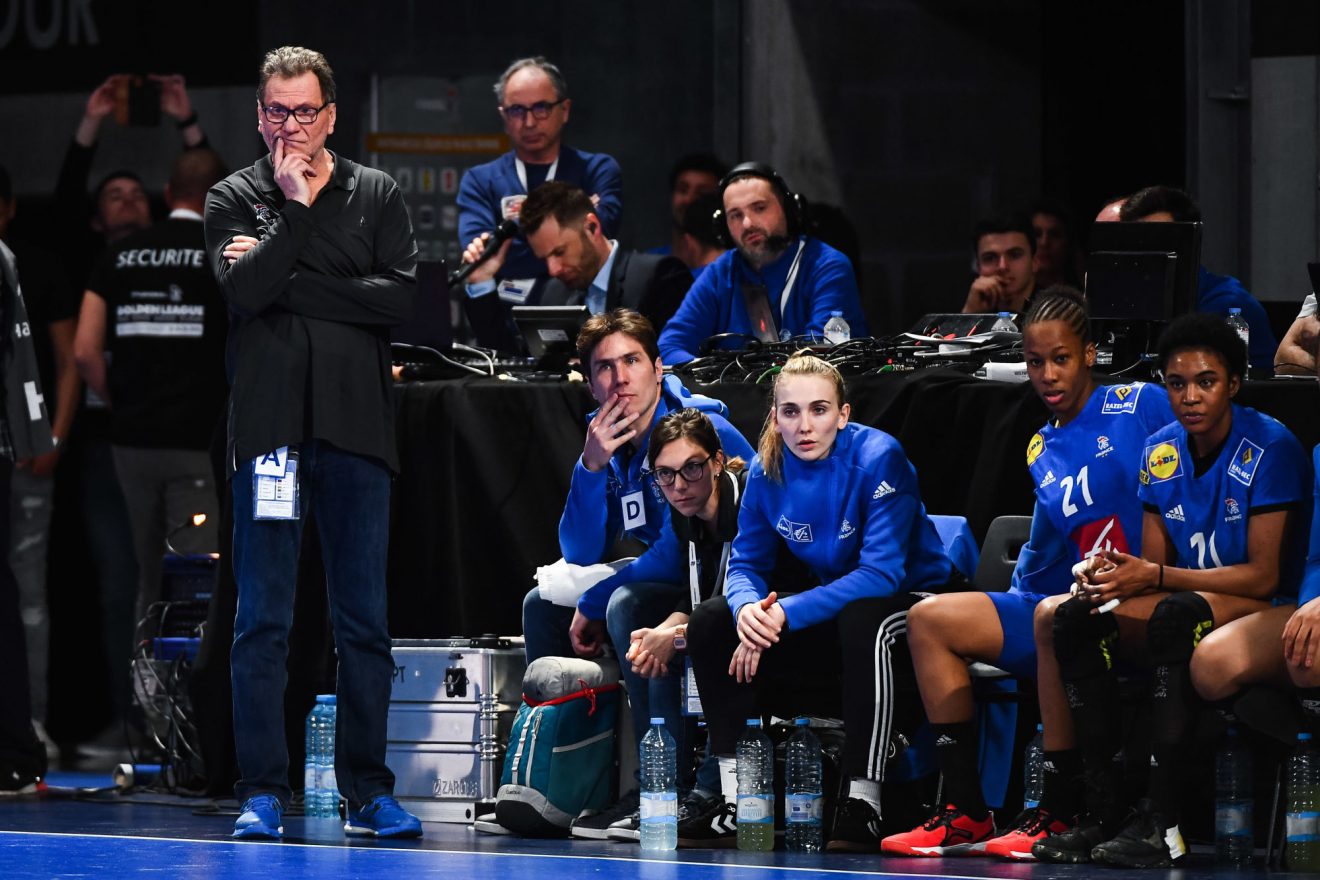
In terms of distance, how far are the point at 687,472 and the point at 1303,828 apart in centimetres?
168

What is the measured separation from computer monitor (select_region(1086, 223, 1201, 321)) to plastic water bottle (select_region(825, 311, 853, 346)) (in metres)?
0.95

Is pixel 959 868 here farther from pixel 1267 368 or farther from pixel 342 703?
pixel 1267 368

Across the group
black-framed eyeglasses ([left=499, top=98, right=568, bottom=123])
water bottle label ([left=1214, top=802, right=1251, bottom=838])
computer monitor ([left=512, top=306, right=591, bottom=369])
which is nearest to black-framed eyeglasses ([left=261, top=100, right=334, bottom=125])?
computer monitor ([left=512, top=306, right=591, bottom=369])

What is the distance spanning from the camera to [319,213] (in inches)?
209

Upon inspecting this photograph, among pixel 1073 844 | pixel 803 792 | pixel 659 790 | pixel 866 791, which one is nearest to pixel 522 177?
pixel 659 790

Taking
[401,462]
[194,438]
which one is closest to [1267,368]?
[401,462]

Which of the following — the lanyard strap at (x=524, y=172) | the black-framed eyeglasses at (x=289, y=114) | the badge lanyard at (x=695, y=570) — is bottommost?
the badge lanyard at (x=695, y=570)

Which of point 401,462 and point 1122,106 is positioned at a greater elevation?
point 1122,106

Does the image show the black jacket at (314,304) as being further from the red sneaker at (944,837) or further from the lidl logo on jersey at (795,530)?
the red sneaker at (944,837)

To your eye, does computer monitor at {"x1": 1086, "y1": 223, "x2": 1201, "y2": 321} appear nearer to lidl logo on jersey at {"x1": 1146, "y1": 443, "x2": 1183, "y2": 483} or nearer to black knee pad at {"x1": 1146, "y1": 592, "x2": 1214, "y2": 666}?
lidl logo on jersey at {"x1": 1146, "y1": 443, "x2": 1183, "y2": 483}

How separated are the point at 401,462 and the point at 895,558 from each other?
5.81 feet

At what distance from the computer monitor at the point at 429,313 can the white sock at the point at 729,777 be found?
1.98 meters

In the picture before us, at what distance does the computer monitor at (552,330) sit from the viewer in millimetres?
6613

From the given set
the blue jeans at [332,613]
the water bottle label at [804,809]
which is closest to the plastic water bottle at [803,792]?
the water bottle label at [804,809]
